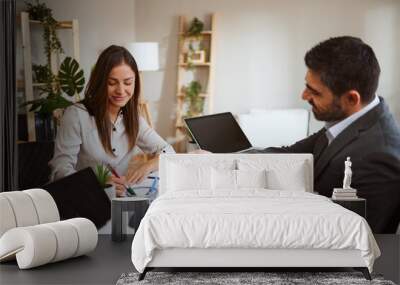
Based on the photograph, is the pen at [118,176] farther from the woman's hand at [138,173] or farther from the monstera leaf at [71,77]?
→ the monstera leaf at [71,77]

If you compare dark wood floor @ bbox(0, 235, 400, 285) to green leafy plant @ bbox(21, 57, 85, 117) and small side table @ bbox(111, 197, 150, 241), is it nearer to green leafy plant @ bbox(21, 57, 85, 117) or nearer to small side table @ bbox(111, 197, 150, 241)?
small side table @ bbox(111, 197, 150, 241)

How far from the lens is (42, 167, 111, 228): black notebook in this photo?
714cm

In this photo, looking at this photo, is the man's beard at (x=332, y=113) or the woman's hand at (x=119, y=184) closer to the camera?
the man's beard at (x=332, y=113)

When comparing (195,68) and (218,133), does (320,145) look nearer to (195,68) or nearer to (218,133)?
(218,133)

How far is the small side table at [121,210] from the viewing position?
632 centimetres

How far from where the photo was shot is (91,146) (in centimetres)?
749

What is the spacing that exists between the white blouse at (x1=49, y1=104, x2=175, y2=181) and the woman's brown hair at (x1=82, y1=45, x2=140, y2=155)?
47 millimetres

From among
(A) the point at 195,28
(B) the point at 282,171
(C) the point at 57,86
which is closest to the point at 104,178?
(C) the point at 57,86

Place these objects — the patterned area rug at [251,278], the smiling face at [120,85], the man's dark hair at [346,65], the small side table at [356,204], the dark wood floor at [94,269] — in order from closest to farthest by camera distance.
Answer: the patterned area rug at [251,278]
the dark wood floor at [94,269]
the small side table at [356,204]
the man's dark hair at [346,65]
the smiling face at [120,85]

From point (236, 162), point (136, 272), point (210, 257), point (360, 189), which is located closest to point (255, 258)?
point (210, 257)

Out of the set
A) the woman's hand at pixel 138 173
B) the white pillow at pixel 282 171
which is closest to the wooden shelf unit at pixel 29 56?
the woman's hand at pixel 138 173

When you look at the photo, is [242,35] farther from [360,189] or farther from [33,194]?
[33,194]

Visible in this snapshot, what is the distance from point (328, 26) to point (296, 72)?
1.78ft

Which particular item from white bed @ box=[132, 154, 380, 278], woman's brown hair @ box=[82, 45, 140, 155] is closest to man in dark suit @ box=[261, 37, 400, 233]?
woman's brown hair @ box=[82, 45, 140, 155]
